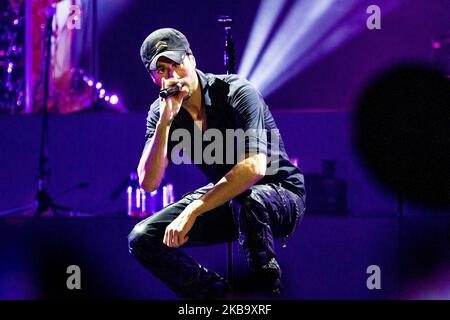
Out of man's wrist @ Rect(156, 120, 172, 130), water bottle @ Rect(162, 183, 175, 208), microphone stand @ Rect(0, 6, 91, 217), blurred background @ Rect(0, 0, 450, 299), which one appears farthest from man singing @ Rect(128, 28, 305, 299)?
microphone stand @ Rect(0, 6, 91, 217)

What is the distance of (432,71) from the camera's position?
3.88m

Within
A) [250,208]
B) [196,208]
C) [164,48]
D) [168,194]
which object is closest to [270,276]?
[250,208]

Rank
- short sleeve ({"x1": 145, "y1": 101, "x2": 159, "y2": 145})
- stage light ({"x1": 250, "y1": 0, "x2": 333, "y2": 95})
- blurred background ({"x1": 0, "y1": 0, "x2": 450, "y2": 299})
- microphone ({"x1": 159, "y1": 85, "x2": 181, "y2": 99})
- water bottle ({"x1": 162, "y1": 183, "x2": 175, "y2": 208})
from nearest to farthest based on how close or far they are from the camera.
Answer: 1. microphone ({"x1": 159, "y1": 85, "x2": 181, "y2": 99})
2. short sleeve ({"x1": 145, "y1": 101, "x2": 159, "y2": 145})
3. blurred background ({"x1": 0, "y1": 0, "x2": 450, "y2": 299})
4. water bottle ({"x1": 162, "y1": 183, "x2": 175, "y2": 208})
5. stage light ({"x1": 250, "y1": 0, "x2": 333, "y2": 95})

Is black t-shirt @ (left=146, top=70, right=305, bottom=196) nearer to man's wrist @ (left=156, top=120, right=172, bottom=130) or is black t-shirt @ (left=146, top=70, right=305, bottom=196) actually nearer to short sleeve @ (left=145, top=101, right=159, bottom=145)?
short sleeve @ (left=145, top=101, right=159, bottom=145)

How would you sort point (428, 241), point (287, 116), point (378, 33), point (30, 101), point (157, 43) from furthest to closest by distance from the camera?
point (30, 101) → point (378, 33) → point (287, 116) → point (428, 241) → point (157, 43)

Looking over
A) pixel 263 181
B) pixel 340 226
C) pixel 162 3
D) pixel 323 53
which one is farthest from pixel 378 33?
pixel 263 181

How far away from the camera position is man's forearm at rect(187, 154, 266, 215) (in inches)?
86.7

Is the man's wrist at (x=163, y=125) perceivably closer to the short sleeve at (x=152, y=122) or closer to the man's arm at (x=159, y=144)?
the man's arm at (x=159, y=144)

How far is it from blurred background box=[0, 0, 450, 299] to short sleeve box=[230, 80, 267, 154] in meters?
0.74

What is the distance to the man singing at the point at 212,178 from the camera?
2.22m

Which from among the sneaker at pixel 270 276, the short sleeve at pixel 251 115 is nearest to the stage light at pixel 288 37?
the short sleeve at pixel 251 115

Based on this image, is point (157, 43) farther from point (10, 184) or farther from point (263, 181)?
point (10, 184)

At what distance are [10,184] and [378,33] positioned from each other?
2668 mm

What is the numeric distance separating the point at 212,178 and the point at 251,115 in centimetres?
37
